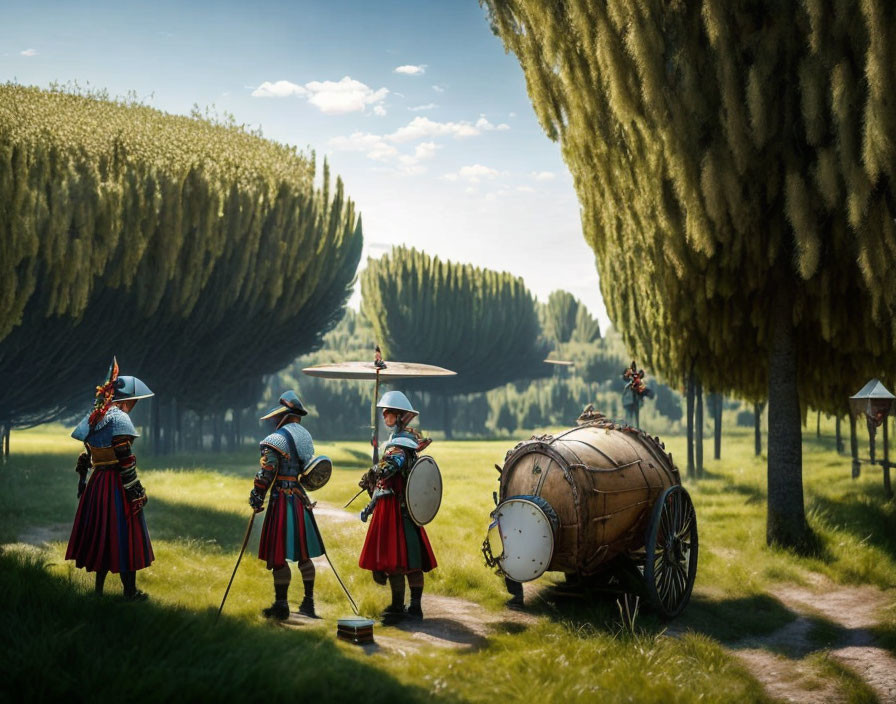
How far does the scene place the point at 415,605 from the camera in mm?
7301

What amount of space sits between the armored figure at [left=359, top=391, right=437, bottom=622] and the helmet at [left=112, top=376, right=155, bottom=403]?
2.13m

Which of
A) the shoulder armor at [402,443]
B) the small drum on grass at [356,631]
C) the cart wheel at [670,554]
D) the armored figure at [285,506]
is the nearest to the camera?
the small drum on grass at [356,631]

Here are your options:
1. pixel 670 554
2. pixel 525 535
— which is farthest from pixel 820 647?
pixel 525 535

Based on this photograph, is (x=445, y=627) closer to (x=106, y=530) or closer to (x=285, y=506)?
(x=285, y=506)

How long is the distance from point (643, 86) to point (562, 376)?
36.7 m

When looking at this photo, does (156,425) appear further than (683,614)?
Yes

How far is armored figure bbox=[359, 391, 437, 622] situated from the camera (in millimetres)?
7023

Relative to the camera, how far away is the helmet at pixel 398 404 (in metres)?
7.21

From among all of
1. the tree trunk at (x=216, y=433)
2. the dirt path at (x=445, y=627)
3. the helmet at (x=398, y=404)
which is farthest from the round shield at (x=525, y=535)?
the tree trunk at (x=216, y=433)

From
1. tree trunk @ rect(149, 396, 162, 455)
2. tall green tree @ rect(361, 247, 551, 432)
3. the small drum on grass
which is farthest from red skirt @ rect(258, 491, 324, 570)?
tall green tree @ rect(361, 247, 551, 432)

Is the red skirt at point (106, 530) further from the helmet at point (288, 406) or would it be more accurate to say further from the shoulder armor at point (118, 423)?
the helmet at point (288, 406)

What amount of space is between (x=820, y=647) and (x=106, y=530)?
6543 mm

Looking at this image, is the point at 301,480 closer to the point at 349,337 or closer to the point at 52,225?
the point at 52,225

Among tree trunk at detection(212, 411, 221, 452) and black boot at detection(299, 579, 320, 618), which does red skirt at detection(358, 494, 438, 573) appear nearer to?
black boot at detection(299, 579, 320, 618)
